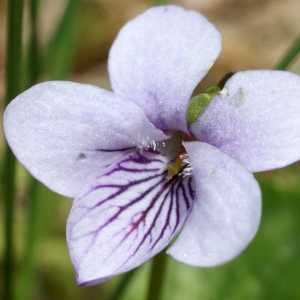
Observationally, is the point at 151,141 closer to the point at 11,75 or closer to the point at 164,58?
the point at 164,58

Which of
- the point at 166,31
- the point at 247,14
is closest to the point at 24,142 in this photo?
the point at 166,31

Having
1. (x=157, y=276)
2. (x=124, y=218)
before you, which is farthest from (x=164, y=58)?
(x=157, y=276)

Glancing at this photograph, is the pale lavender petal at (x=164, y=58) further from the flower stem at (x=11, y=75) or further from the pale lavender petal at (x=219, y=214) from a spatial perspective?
the flower stem at (x=11, y=75)

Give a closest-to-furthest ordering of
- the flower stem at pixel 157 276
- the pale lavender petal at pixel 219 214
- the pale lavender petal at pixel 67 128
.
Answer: the pale lavender petal at pixel 219 214
the pale lavender petal at pixel 67 128
the flower stem at pixel 157 276

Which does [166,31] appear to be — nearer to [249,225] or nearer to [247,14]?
[249,225]

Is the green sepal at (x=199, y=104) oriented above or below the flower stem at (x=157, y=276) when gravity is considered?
above

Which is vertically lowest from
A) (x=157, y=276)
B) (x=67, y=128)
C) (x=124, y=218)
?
(x=157, y=276)

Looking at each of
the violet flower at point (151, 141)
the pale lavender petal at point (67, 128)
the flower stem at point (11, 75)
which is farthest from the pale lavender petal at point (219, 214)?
the flower stem at point (11, 75)
